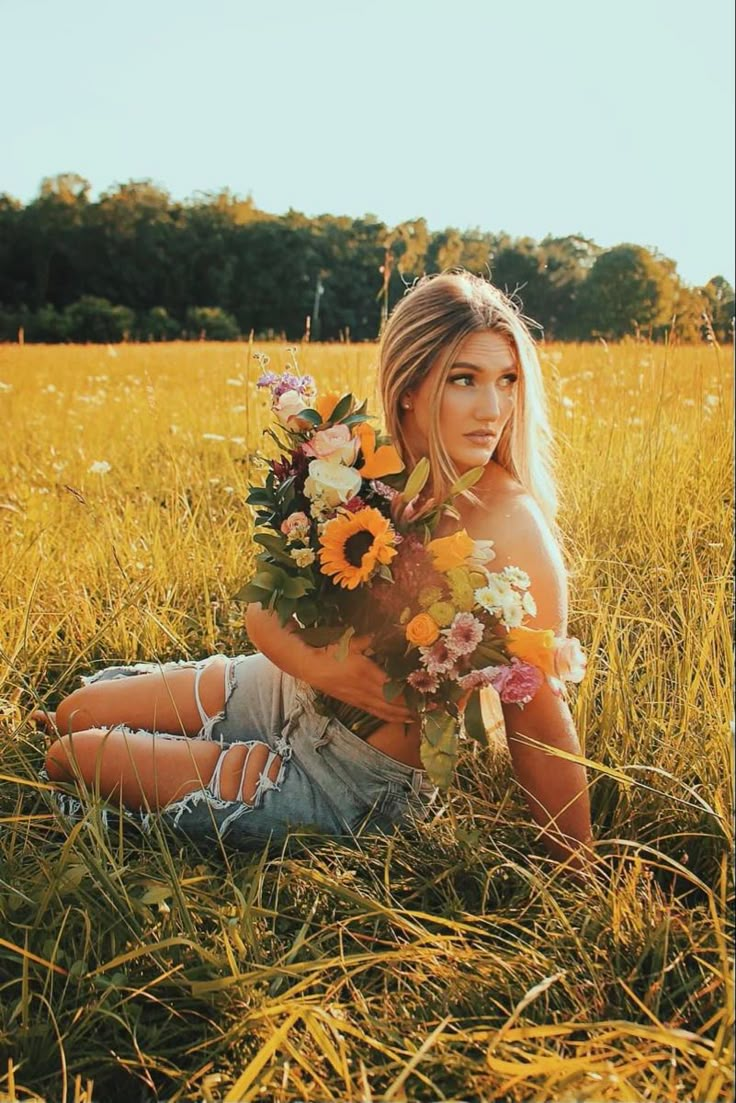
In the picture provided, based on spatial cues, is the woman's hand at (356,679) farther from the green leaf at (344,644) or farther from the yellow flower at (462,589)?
the yellow flower at (462,589)

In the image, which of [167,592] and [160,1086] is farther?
[167,592]

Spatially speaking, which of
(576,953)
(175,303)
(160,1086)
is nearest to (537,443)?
(576,953)

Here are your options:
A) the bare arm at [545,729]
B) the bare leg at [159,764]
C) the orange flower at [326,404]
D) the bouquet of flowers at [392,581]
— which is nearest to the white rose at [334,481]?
the bouquet of flowers at [392,581]

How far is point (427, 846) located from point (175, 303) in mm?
23275

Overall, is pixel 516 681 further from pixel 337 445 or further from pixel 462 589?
pixel 337 445

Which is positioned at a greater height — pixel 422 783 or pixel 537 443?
pixel 537 443

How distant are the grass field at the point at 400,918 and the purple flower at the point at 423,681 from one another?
303 millimetres

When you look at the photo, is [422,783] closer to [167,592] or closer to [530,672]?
[530,672]

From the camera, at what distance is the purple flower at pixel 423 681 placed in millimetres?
1518

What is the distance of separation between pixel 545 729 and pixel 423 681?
0.29 m

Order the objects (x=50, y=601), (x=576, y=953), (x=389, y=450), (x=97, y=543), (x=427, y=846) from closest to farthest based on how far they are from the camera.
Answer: (x=576, y=953), (x=389, y=450), (x=427, y=846), (x=50, y=601), (x=97, y=543)

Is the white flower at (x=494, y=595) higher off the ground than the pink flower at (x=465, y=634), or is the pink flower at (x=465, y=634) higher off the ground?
the white flower at (x=494, y=595)

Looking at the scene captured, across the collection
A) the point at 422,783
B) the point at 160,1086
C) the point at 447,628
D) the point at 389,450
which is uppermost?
the point at 389,450

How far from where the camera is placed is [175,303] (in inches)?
920
